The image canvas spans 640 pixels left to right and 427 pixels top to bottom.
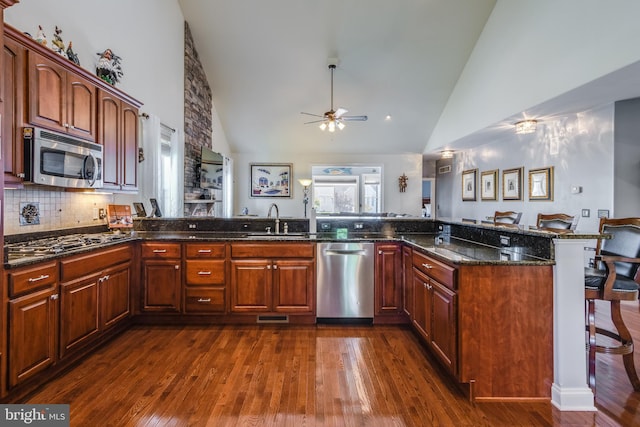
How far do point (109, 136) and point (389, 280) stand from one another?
3.04 meters

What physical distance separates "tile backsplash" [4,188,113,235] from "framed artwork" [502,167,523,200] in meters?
6.46

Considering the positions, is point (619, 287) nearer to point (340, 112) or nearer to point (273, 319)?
point (273, 319)

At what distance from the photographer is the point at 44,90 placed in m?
2.24

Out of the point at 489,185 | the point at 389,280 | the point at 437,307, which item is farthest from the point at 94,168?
the point at 489,185

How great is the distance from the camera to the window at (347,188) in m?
8.48

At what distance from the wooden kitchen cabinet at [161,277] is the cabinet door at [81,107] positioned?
3.87ft

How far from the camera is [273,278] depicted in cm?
328

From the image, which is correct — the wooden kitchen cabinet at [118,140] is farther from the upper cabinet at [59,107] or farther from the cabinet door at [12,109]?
the cabinet door at [12,109]

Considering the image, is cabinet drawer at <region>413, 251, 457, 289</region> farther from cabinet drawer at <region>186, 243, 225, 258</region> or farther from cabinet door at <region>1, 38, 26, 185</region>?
cabinet door at <region>1, 38, 26, 185</region>

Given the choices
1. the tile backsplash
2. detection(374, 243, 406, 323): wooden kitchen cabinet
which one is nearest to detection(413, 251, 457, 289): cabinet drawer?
detection(374, 243, 406, 323): wooden kitchen cabinet

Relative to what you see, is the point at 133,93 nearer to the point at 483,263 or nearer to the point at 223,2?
the point at 223,2

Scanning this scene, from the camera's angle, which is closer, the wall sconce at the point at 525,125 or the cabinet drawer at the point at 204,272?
the cabinet drawer at the point at 204,272

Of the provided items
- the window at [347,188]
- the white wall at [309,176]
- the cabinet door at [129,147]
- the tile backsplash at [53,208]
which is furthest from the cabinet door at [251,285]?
the window at [347,188]

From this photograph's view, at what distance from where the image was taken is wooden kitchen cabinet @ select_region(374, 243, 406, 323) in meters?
3.31
